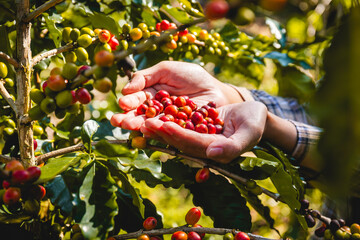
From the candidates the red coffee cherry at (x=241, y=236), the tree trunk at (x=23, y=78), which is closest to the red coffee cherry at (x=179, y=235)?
the red coffee cherry at (x=241, y=236)

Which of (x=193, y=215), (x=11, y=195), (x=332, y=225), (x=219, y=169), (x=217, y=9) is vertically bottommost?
(x=332, y=225)

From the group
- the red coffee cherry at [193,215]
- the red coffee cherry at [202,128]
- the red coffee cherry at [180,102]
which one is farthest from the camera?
the red coffee cherry at [180,102]

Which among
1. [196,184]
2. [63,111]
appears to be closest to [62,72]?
[63,111]

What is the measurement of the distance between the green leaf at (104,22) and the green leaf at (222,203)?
66cm

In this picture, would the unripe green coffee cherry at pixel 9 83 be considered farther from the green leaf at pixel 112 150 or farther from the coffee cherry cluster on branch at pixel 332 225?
the coffee cherry cluster on branch at pixel 332 225

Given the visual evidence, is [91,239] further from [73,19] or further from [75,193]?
[73,19]

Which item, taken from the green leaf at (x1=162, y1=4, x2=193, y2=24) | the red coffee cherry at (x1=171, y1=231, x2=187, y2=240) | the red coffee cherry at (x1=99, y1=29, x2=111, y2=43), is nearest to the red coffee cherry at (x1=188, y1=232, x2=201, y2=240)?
the red coffee cherry at (x1=171, y1=231, x2=187, y2=240)

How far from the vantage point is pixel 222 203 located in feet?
3.47

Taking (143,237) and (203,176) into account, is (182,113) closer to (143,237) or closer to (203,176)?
(203,176)

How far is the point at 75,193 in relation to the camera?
818 millimetres

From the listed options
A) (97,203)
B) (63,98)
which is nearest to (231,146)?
(97,203)

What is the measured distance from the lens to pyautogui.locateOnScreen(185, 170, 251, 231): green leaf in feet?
3.36

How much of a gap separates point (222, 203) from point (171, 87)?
81cm

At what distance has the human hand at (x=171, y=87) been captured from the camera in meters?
1.32
